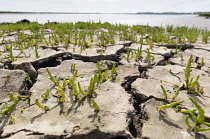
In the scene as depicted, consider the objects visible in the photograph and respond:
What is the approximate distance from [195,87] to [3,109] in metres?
1.89

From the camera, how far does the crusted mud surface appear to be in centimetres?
129

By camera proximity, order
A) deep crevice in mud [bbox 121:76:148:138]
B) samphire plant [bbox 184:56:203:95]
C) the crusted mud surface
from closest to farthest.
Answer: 1. the crusted mud surface
2. deep crevice in mud [bbox 121:76:148:138]
3. samphire plant [bbox 184:56:203:95]

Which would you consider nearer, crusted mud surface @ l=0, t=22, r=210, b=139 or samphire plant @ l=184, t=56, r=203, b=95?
crusted mud surface @ l=0, t=22, r=210, b=139

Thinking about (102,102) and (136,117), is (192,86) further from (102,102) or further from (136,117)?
(102,102)

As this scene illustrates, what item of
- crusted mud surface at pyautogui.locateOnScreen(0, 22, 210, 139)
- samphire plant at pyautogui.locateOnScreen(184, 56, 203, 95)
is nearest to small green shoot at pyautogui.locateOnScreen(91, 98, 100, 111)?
crusted mud surface at pyautogui.locateOnScreen(0, 22, 210, 139)

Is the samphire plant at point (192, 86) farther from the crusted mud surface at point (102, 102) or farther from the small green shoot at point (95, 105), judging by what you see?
the small green shoot at point (95, 105)

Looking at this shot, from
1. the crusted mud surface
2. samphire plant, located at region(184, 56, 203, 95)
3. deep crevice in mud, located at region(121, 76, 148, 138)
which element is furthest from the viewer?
samphire plant, located at region(184, 56, 203, 95)

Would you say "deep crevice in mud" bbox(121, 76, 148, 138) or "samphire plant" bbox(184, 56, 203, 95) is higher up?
"samphire plant" bbox(184, 56, 203, 95)

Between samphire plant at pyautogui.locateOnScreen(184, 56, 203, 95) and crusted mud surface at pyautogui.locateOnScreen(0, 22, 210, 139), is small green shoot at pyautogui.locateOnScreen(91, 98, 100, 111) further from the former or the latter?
samphire plant at pyautogui.locateOnScreen(184, 56, 203, 95)

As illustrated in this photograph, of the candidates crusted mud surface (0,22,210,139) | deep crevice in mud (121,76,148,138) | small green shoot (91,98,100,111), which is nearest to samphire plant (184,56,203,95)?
crusted mud surface (0,22,210,139)

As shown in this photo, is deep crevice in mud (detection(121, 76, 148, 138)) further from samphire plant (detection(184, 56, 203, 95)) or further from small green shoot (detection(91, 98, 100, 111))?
samphire plant (detection(184, 56, 203, 95))

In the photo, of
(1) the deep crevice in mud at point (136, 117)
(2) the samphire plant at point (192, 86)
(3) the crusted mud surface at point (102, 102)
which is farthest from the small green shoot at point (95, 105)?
(2) the samphire plant at point (192, 86)

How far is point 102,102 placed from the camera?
1637 mm

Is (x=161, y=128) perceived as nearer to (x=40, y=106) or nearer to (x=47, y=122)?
(x=47, y=122)
